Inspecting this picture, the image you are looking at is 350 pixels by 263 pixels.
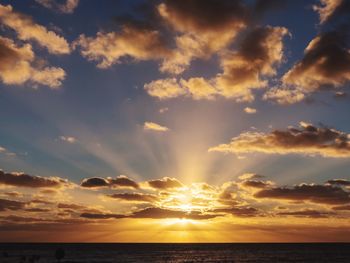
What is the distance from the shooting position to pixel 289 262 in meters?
108

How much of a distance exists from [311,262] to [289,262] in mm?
5943

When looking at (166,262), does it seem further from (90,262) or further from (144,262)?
(90,262)

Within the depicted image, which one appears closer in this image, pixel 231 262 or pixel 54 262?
pixel 54 262

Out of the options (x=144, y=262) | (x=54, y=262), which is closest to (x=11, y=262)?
(x=54, y=262)

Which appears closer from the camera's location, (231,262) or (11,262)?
(11,262)

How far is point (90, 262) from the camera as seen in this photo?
10531 cm

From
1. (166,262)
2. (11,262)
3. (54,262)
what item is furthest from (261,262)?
(11,262)

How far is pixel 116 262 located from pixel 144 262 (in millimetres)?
7157

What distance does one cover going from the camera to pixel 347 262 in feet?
358

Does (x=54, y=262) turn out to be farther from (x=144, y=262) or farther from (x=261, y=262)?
(x=261, y=262)

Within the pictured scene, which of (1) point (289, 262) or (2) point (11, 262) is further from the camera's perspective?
(1) point (289, 262)

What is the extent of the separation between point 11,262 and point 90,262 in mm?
18717

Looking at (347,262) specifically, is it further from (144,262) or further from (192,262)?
(144,262)

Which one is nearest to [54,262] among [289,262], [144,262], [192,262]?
[144,262]
